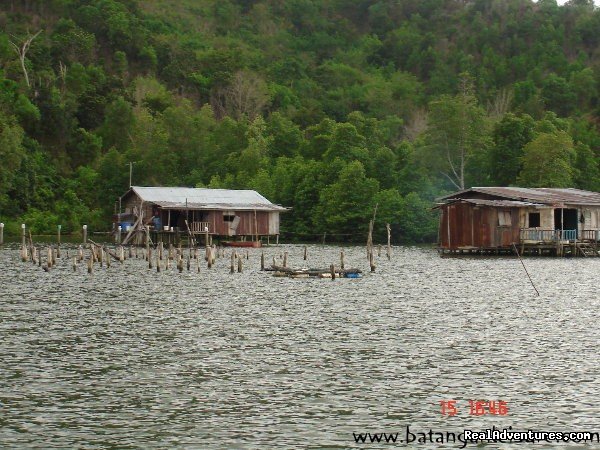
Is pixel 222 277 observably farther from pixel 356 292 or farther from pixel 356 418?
pixel 356 418

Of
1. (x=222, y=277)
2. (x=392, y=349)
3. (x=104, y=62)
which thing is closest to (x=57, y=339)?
(x=392, y=349)

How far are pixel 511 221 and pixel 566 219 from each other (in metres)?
7.80

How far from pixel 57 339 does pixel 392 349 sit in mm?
10007

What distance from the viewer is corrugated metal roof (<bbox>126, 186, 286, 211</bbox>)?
3356 inches

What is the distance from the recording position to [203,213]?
86.9 meters

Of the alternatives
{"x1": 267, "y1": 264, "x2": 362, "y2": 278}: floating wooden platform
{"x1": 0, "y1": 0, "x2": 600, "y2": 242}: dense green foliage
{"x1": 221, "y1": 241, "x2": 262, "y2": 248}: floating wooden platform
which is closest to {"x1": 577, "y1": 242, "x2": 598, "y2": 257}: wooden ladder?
{"x1": 0, "y1": 0, "x2": 600, "y2": 242}: dense green foliage

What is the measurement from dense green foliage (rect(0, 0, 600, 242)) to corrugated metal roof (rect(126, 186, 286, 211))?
1116cm

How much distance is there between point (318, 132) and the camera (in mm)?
Result: 116375

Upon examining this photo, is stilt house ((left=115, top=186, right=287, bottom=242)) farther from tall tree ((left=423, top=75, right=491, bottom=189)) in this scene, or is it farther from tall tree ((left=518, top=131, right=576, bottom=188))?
tall tree ((left=518, top=131, right=576, bottom=188))

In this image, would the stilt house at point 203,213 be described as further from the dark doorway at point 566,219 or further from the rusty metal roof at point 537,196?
the dark doorway at point 566,219

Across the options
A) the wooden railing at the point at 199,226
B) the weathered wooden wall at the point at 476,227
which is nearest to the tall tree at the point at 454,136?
the wooden railing at the point at 199,226

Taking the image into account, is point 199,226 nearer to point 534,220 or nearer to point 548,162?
point 534,220

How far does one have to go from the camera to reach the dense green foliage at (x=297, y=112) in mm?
101375

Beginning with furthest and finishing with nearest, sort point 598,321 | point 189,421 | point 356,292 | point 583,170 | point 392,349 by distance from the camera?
point 583,170 < point 356,292 < point 598,321 < point 392,349 < point 189,421
